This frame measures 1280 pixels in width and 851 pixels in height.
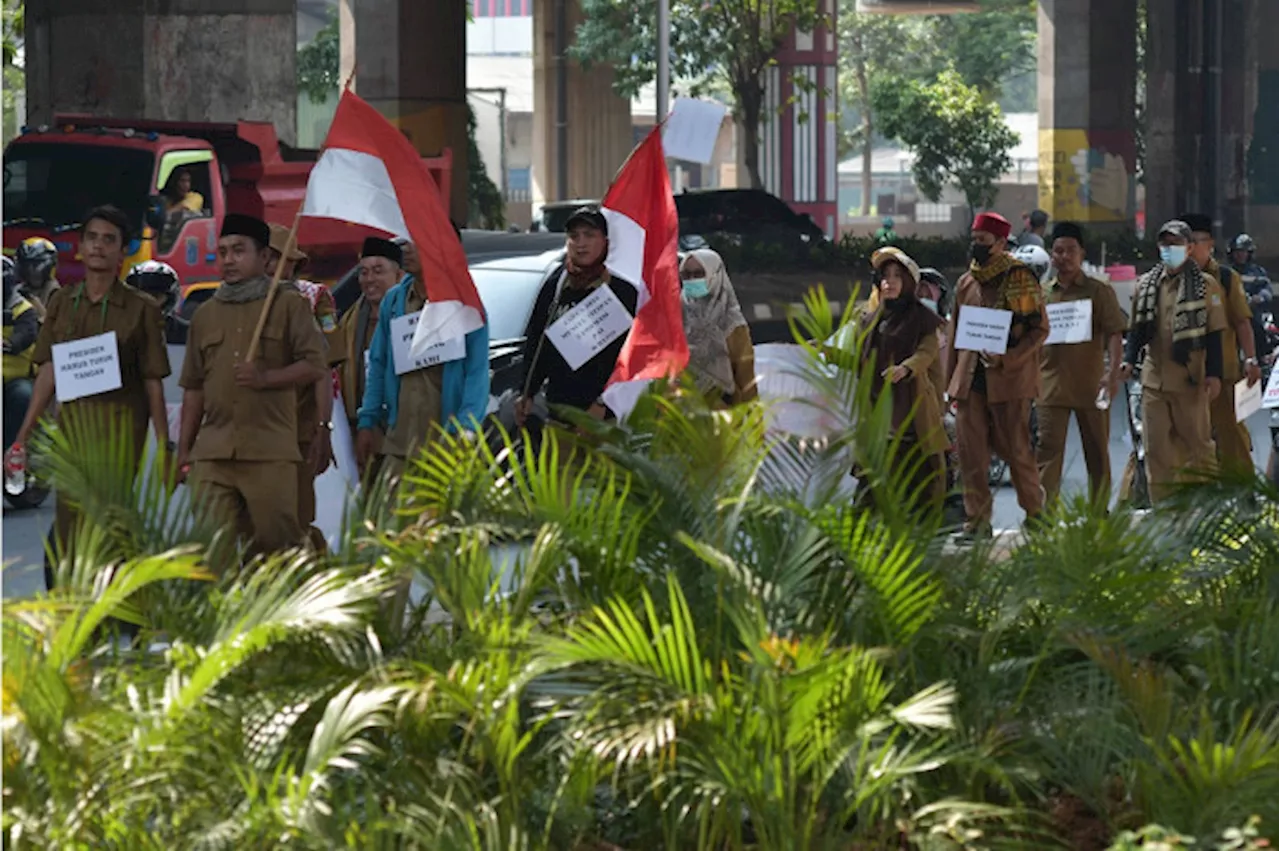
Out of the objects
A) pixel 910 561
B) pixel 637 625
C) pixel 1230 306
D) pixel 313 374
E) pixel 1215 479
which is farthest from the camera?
pixel 1230 306

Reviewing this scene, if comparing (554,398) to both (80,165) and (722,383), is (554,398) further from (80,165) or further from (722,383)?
(80,165)

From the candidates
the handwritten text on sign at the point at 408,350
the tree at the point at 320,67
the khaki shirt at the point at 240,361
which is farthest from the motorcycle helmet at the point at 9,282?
the tree at the point at 320,67

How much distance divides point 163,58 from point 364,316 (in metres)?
16.9

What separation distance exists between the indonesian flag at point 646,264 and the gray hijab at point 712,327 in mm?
1291

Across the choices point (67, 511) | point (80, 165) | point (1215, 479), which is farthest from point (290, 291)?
point (80, 165)

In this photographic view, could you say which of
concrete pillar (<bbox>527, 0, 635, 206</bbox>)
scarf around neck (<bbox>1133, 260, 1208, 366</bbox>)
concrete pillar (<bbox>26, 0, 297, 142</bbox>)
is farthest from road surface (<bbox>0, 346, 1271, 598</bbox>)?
concrete pillar (<bbox>527, 0, 635, 206</bbox>)

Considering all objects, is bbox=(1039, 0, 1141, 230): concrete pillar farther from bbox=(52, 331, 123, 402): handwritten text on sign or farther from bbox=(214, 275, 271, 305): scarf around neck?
bbox=(214, 275, 271, 305): scarf around neck

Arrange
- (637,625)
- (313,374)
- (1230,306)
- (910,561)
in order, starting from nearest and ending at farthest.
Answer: (637,625), (910,561), (313,374), (1230,306)

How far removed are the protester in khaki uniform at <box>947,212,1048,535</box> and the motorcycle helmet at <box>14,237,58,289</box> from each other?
20.0 feet

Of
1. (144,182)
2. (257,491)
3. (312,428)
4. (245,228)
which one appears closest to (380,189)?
(245,228)

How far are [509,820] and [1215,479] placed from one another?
2834 millimetres

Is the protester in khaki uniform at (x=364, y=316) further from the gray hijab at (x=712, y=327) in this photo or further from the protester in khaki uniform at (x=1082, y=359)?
the protester in khaki uniform at (x=1082, y=359)

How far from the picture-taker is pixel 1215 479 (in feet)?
25.5

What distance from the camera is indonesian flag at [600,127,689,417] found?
958 centimetres
